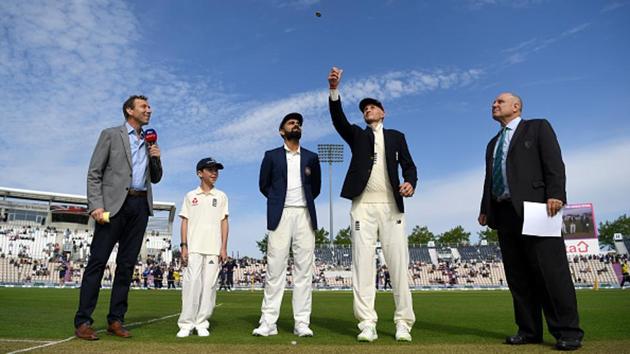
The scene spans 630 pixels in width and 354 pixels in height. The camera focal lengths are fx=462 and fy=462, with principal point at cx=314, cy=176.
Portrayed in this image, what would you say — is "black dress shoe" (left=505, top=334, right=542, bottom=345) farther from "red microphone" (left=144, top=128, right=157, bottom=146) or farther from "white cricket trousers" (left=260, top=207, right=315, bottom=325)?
"red microphone" (left=144, top=128, right=157, bottom=146)

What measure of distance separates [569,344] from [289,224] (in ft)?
10.2

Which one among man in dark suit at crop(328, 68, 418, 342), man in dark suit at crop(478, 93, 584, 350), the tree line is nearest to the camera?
man in dark suit at crop(478, 93, 584, 350)

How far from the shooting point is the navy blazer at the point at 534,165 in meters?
4.63

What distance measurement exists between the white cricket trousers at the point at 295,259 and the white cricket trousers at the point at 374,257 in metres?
0.62

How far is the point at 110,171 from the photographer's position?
5.31 meters

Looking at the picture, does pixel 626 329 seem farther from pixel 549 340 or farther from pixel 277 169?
pixel 277 169

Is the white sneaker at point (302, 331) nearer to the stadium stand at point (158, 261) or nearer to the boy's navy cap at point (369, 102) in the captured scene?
the boy's navy cap at point (369, 102)

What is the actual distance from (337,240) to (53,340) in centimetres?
9092

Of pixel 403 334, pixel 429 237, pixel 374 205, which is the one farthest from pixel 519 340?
pixel 429 237

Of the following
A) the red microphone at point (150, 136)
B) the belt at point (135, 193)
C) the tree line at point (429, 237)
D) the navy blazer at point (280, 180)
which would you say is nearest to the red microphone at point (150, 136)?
the red microphone at point (150, 136)

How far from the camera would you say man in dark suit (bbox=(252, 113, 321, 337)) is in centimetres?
543

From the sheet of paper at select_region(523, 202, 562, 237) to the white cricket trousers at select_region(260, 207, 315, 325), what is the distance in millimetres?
2408

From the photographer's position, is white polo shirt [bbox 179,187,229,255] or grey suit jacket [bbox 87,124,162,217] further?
white polo shirt [bbox 179,187,229,255]

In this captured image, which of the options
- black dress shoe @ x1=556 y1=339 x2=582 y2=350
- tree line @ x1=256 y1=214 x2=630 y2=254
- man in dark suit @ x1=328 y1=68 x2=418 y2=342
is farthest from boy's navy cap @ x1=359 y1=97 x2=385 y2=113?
tree line @ x1=256 y1=214 x2=630 y2=254
